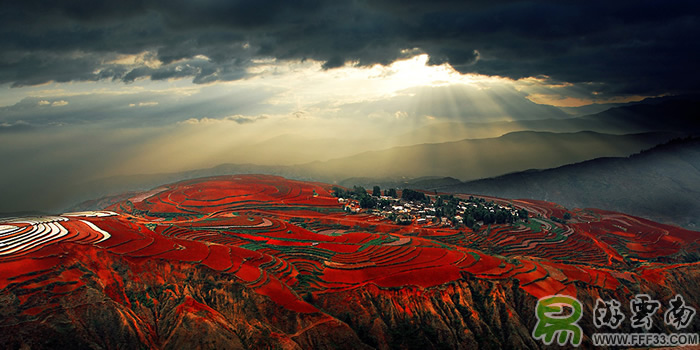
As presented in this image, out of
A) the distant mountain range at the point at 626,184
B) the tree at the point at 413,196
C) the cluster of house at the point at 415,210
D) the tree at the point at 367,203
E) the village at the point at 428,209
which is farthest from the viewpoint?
the distant mountain range at the point at 626,184

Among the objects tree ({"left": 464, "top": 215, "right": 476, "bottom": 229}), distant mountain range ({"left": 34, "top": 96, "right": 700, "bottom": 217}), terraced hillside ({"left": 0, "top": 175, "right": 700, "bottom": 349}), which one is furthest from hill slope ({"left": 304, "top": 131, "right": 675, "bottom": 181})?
terraced hillside ({"left": 0, "top": 175, "right": 700, "bottom": 349})

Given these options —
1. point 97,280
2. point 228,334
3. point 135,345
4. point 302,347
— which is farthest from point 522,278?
point 97,280

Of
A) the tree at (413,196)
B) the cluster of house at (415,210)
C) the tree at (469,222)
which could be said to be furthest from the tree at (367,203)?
the tree at (469,222)

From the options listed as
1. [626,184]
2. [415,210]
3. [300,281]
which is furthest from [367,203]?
[626,184]

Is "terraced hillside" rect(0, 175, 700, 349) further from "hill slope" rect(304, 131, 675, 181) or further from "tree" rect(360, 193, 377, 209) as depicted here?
"hill slope" rect(304, 131, 675, 181)

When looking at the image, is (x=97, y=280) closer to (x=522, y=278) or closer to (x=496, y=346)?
(x=496, y=346)

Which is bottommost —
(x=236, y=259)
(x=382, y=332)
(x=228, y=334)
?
(x=382, y=332)

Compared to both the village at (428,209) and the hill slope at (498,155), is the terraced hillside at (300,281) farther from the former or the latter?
the hill slope at (498,155)
